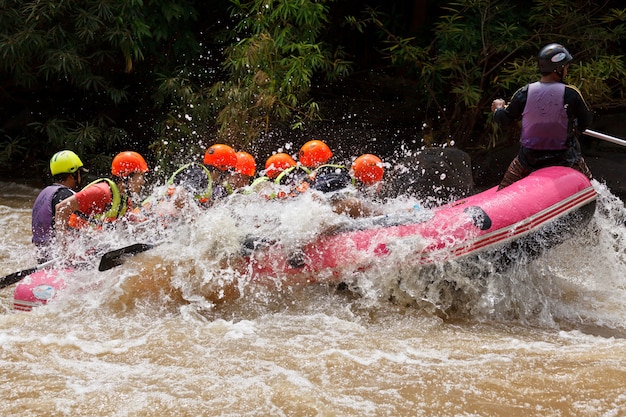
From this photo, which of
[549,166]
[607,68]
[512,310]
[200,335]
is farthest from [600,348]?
[607,68]

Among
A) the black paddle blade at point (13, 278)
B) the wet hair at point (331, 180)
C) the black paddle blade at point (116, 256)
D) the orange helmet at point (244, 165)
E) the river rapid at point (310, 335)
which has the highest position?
the orange helmet at point (244, 165)

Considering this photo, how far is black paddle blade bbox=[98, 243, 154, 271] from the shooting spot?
4.54 m

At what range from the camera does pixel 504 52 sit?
799 cm

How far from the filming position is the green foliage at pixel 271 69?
7.78m

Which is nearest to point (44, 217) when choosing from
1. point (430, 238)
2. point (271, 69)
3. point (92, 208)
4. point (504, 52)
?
point (92, 208)

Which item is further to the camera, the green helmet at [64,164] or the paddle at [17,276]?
the green helmet at [64,164]

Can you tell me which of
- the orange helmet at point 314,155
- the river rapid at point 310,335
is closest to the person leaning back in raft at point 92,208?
the river rapid at point 310,335

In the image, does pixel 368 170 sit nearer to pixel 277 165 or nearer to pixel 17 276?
pixel 277 165

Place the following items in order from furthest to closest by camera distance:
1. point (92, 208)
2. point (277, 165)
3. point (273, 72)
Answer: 1. point (273, 72)
2. point (277, 165)
3. point (92, 208)

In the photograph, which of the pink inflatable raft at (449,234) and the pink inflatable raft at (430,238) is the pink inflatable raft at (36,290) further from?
the pink inflatable raft at (449,234)

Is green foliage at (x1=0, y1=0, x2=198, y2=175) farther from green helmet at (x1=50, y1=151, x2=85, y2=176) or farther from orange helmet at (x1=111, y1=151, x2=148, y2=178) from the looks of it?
green helmet at (x1=50, y1=151, x2=85, y2=176)

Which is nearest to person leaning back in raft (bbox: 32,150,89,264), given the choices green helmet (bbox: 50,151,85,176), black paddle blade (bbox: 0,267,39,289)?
green helmet (bbox: 50,151,85,176)

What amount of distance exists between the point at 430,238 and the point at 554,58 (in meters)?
1.45

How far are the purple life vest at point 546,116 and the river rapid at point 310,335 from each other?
0.63 meters
